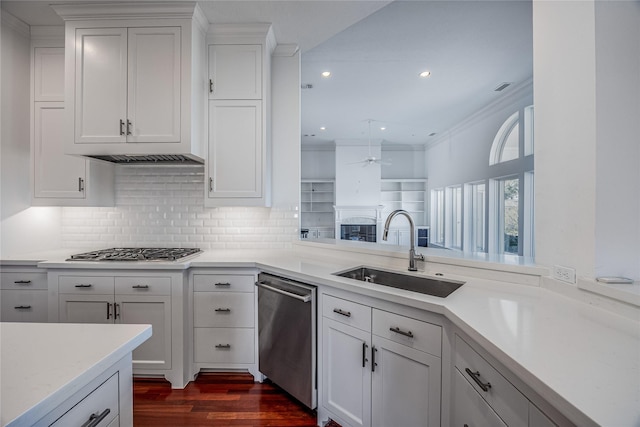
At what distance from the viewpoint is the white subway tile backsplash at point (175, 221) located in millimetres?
2730

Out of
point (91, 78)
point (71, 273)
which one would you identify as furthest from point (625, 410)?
point (91, 78)

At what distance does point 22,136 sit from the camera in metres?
2.39

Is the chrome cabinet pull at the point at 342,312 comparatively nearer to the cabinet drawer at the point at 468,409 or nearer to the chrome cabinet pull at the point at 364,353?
the chrome cabinet pull at the point at 364,353

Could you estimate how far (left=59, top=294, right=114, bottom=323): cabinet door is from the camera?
2051 millimetres

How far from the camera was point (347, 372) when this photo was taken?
5.15 feet

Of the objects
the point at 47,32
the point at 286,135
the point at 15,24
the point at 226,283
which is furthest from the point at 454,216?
the point at 15,24

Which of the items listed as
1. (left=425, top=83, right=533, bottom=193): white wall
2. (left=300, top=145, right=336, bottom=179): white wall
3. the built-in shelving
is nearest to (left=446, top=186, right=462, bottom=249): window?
(left=425, top=83, right=533, bottom=193): white wall

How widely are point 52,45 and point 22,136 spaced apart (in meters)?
0.83

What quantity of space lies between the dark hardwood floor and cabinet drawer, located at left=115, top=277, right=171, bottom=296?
0.69m

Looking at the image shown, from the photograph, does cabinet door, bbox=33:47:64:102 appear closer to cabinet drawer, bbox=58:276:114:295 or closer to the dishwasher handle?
cabinet drawer, bbox=58:276:114:295

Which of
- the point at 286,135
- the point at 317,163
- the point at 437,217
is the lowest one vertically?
the point at 437,217

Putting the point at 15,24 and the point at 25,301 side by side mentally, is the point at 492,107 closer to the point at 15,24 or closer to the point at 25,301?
the point at 15,24

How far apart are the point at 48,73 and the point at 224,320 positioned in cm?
262

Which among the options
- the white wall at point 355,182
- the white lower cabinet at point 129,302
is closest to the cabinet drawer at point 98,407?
the white lower cabinet at point 129,302
